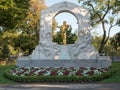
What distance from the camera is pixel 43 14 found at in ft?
88.9

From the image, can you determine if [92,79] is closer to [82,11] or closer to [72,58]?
[72,58]

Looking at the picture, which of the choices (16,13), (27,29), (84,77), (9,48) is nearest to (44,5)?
(27,29)

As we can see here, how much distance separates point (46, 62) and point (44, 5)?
91.6 ft

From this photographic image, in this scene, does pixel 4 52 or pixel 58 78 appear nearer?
pixel 58 78

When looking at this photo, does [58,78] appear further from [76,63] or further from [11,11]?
[11,11]

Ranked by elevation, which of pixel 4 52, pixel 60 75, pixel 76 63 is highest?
pixel 4 52

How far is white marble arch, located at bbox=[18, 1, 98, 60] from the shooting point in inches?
1013

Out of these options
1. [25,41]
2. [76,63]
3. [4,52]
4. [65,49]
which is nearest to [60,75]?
[76,63]

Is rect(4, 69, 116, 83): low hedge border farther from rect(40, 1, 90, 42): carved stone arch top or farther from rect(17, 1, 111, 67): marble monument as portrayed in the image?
rect(40, 1, 90, 42): carved stone arch top

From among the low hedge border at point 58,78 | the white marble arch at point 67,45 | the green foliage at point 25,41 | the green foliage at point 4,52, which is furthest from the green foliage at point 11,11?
the green foliage at point 4,52

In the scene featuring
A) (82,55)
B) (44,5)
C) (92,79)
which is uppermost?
(44,5)

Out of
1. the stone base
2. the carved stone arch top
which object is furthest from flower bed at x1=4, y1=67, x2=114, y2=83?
the carved stone arch top

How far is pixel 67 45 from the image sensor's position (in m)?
26.0

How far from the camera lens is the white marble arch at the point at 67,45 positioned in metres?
25.7
